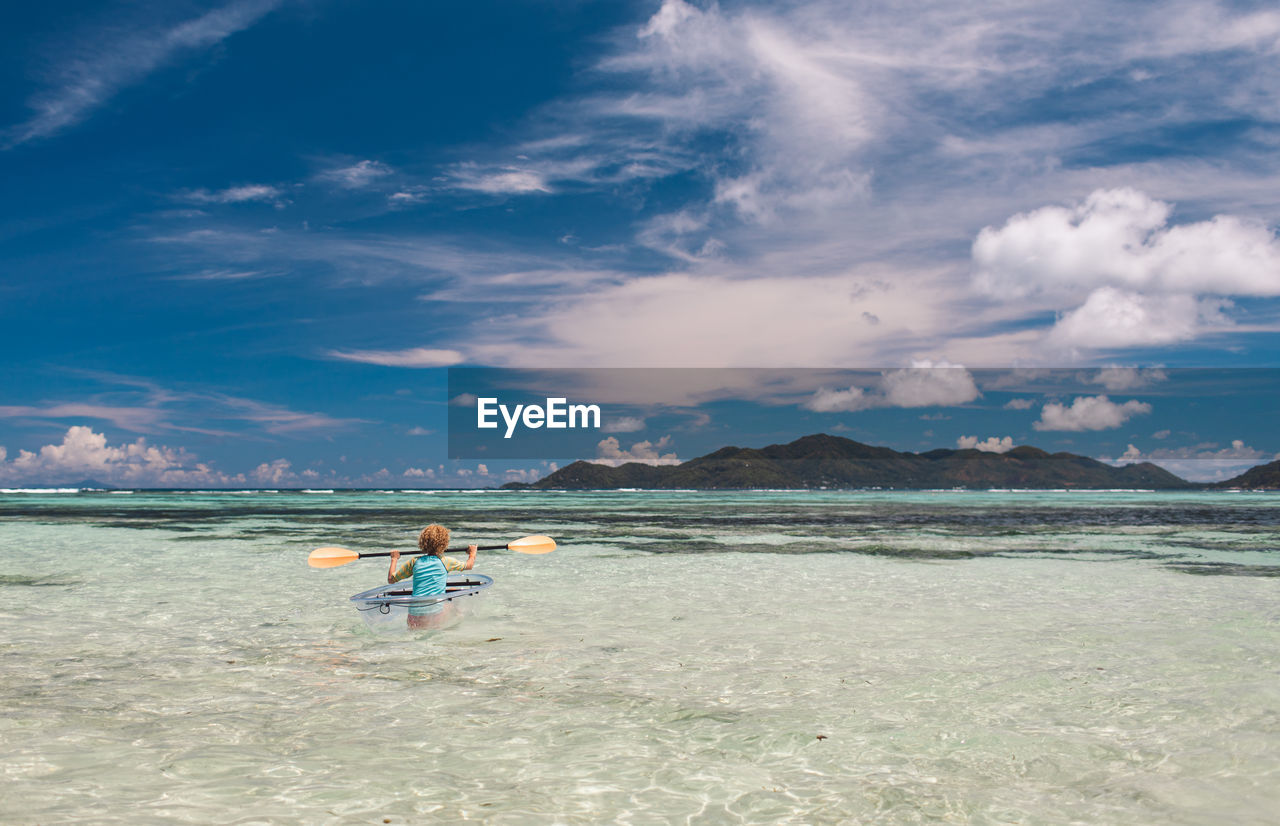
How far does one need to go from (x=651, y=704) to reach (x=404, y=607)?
590 cm

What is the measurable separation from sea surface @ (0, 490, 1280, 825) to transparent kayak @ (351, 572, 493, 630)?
293 millimetres

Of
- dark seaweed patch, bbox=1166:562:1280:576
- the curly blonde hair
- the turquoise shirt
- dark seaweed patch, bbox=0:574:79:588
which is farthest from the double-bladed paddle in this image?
dark seaweed patch, bbox=1166:562:1280:576

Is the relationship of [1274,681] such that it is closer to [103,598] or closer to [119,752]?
[119,752]

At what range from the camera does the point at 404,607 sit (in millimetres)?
13961

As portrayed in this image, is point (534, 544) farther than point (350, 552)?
Yes

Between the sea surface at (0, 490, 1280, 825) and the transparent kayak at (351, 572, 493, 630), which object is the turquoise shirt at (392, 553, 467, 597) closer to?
the transparent kayak at (351, 572, 493, 630)

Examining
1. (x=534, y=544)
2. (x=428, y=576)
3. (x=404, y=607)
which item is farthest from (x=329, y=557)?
(x=428, y=576)

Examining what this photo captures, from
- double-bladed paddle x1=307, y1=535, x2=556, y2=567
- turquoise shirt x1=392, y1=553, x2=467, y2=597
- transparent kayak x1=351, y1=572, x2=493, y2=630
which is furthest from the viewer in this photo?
double-bladed paddle x1=307, y1=535, x2=556, y2=567

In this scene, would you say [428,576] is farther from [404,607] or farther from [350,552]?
[350,552]

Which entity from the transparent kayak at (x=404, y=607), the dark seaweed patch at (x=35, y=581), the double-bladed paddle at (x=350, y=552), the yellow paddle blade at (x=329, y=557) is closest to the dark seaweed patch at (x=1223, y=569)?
the double-bladed paddle at (x=350, y=552)

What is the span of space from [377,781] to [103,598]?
1477 cm

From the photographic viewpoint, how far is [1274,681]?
1092cm

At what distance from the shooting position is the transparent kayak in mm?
13805

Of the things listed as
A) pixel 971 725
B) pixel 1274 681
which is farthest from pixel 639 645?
pixel 1274 681
